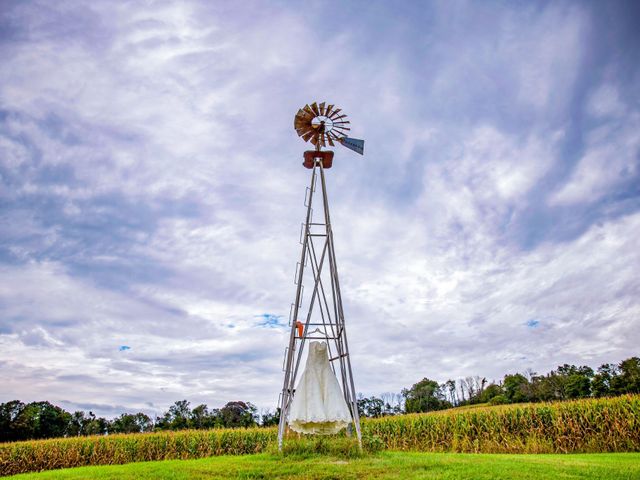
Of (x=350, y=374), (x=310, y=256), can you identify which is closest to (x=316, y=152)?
(x=310, y=256)

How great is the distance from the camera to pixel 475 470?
7.02m

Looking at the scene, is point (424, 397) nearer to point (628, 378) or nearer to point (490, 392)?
point (490, 392)

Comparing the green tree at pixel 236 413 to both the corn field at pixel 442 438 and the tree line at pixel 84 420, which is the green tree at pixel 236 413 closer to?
the tree line at pixel 84 420

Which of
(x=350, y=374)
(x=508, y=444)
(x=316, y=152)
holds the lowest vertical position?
(x=508, y=444)

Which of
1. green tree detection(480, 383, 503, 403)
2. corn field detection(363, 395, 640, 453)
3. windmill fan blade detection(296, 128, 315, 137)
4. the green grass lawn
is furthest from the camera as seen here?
green tree detection(480, 383, 503, 403)

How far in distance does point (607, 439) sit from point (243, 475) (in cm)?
1139

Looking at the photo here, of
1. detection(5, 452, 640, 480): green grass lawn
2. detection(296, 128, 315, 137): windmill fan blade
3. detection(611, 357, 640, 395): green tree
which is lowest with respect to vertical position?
detection(5, 452, 640, 480): green grass lawn

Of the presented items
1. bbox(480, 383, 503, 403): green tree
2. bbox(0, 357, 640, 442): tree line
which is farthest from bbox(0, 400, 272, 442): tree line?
bbox(480, 383, 503, 403): green tree

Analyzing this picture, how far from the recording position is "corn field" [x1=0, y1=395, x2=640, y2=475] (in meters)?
13.1

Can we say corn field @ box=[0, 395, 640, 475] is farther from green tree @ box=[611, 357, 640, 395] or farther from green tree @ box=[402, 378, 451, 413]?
green tree @ box=[402, 378, 451, 413]

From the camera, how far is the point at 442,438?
48.9ft

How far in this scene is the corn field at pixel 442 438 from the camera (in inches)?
515

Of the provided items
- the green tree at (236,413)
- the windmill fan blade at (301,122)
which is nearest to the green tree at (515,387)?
the green tree at (236,413)

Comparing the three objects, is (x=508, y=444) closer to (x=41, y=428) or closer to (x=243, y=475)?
(x=243, y=475)
